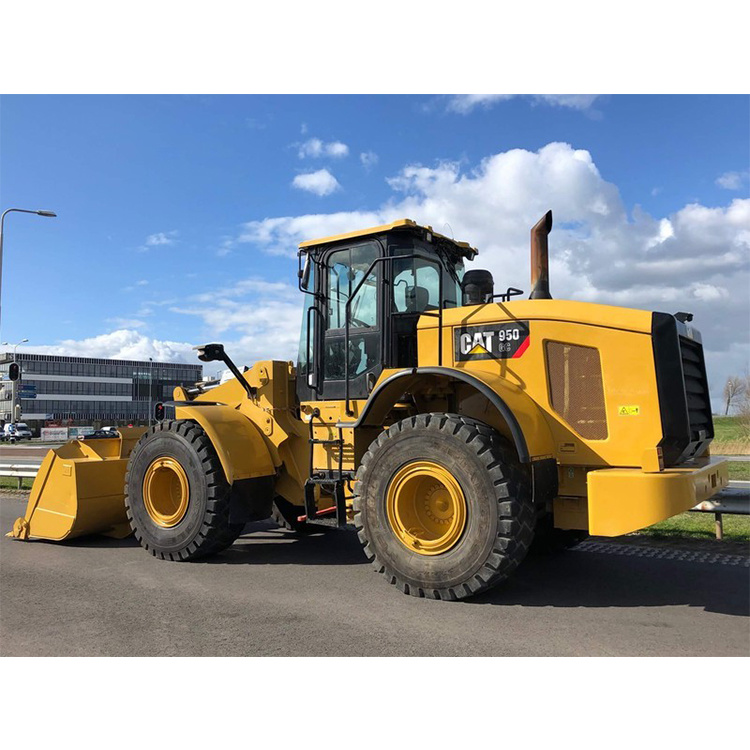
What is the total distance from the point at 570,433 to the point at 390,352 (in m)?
1.85

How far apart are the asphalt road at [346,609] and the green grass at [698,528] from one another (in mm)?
957

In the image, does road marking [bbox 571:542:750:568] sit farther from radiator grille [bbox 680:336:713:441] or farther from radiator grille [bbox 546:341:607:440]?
radiator grille [bbox 546:341:607:440]

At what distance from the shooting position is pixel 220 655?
3939 mm

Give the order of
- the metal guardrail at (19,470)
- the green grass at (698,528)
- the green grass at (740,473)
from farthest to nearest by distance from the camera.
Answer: the green grass at (740,473) → the metal guardrail at (19,470) → the green grass at (698,528)

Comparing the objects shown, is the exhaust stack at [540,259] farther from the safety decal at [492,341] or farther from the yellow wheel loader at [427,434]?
the safety decal at [492,341]

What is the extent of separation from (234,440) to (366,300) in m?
1.95

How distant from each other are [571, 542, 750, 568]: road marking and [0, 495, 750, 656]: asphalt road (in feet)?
0.25

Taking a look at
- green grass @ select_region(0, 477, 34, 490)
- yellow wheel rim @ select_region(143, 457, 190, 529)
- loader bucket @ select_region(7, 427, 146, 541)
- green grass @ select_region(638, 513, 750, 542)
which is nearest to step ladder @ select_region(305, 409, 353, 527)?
yellow wheel rim @ select_region(143, 457, 190, 529)

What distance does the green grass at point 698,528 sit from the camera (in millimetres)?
7164

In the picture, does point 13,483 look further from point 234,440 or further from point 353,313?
point 353,313

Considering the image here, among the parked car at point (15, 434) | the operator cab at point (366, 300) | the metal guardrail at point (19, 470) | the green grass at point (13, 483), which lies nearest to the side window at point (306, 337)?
the operator cab at point (366, 300)

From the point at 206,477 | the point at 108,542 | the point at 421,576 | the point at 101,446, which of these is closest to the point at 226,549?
the point at 206,477

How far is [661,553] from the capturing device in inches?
255

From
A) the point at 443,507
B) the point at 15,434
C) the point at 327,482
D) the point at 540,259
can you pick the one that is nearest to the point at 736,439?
the point at 540,259
